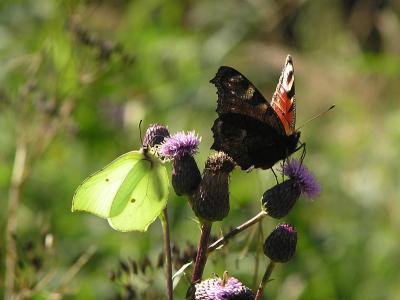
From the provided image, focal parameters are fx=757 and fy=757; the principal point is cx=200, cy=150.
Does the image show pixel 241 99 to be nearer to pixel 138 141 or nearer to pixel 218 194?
pixel 218 194

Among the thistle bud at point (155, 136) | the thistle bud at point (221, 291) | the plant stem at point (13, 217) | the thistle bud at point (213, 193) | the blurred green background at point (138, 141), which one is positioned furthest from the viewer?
the blurred green background at point (138, 141)

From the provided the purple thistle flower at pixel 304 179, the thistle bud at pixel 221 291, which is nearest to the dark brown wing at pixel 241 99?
the purple thistle flower at pixel 304 179

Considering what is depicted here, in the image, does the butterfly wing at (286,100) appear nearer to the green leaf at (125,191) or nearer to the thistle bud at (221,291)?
the green leaf at (125,191)

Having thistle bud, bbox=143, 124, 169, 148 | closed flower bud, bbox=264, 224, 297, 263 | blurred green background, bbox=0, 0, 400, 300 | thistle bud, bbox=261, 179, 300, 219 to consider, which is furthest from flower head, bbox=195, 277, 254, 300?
blurred green background, bbox=0, 0, 400, 300

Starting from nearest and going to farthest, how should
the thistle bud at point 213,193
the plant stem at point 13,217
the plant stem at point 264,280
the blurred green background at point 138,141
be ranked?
the plant stem at point 264,280 → the thistle bud at point 213,193 → the plant stem at point 13,217 → the blurred green background at point 138,141

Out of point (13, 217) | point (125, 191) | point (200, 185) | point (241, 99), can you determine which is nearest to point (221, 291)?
point (200, 185)

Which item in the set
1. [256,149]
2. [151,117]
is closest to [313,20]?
[151,117]

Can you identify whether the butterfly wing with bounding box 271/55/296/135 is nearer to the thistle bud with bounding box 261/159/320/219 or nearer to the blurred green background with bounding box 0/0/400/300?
the thistle bud with bounding box 261/159/320/219
